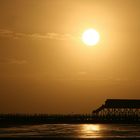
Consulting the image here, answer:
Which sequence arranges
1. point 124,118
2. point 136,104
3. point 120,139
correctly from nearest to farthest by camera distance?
point 120,139
point 136,104
point 124,118

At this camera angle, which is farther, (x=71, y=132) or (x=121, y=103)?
(x=121, y=103)

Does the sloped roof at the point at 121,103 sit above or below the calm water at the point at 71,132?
above

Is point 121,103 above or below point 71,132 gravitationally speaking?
above

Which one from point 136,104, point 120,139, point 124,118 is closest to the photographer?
point 120,139

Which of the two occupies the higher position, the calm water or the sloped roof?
the sloped roof

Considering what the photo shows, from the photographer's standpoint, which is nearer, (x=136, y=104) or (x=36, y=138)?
(x=36, y=138)

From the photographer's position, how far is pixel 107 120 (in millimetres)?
118812

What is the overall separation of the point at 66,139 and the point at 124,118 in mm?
63169

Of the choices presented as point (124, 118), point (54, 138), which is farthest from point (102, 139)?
point (124, 118)

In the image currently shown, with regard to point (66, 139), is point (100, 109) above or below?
above

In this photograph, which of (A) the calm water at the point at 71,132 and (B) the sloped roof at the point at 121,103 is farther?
(B) the sloped roof at the point at 121,103

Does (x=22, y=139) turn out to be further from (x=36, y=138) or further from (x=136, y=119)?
(x=136, y=119)

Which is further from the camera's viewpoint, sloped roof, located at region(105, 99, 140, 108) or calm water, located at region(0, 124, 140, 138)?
sloped roof, located at region(105, 99, 140, 108)

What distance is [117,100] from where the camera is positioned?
11400cm
